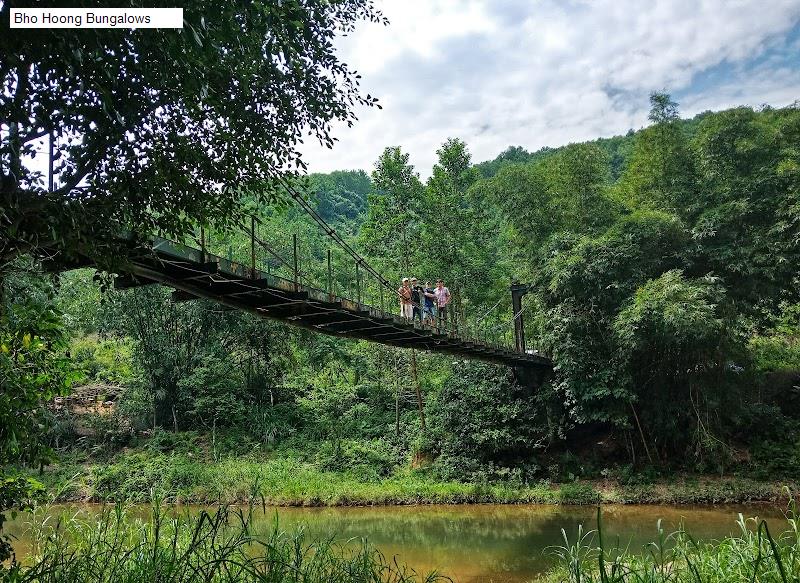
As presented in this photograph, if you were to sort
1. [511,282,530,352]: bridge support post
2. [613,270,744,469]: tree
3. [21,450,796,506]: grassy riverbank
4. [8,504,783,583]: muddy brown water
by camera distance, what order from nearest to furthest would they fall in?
[8,504,783,583]: muddy brown water
[613,270,744,469]: tree
[21,450,796,506]: grassy riverbank
[511,282,530,352]: bridge support post

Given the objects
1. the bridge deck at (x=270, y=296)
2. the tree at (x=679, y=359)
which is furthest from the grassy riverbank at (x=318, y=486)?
the bridge deck at (x=270, y=296)

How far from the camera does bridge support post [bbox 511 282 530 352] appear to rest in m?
Answer: 10.0

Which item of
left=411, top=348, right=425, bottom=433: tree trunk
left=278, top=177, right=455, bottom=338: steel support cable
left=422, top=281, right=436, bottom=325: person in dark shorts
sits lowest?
left=411, top=348, right=425, bottom=433: tree trunk

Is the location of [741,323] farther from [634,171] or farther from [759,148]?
[634,171]

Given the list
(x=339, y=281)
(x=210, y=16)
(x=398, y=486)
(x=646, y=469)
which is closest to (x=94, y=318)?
(x=339, y=281)

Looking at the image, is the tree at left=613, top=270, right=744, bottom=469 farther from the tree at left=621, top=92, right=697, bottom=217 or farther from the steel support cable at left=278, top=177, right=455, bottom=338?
the steel support cable at left=278, top=177, right=455, bottom=338

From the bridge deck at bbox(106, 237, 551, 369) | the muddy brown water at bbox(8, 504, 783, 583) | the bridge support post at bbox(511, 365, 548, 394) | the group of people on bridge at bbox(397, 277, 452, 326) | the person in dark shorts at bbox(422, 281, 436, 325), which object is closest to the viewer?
the bridge deck at bbox(106, 237, 551, 369)

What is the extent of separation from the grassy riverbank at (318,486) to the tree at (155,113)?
5.94m

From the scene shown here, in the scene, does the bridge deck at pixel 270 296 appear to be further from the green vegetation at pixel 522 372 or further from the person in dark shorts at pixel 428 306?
the green vegetation at pixel 522 372

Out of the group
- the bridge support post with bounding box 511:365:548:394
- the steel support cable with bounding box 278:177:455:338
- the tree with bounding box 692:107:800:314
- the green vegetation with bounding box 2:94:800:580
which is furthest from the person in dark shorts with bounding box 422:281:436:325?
the tree with bounding box 692:107:800:314

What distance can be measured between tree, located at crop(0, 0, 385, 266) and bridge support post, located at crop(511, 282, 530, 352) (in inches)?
294

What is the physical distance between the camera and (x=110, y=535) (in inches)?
148

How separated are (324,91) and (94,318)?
12.8 m

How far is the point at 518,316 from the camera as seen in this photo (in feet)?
33.2
